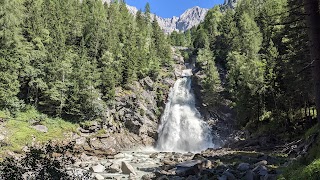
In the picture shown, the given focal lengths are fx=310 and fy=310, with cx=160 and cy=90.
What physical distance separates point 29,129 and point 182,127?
87.2 feet

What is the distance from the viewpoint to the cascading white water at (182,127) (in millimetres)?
53531

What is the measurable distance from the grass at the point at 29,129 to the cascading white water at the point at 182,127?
55.1 feet

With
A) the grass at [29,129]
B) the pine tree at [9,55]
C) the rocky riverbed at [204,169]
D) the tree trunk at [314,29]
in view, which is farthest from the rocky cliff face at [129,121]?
the tree trunk at [314,29]

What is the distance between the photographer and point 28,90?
1842 inches

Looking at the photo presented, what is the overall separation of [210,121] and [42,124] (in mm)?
29735

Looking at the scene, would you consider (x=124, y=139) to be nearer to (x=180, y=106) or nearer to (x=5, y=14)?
(x=180, y=106)

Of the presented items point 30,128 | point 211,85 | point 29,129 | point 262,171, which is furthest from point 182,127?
point 262,171

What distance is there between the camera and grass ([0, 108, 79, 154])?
3682cm

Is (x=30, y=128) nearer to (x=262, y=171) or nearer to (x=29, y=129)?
(x=29, y=129)

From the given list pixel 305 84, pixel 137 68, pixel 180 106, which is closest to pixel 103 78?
pixel 137 68

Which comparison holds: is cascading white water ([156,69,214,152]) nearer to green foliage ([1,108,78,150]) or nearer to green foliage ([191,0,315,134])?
green foliage ([191,0,315,134])

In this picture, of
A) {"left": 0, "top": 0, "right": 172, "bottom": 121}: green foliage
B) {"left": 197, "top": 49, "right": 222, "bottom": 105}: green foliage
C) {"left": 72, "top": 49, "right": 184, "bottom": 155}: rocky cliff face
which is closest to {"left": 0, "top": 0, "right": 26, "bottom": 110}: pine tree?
{"left": 0, "top": 0, "right": 172, "bottom": 121}: green foliage

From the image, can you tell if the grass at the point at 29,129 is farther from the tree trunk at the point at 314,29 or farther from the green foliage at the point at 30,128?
the tree trunk at the point at 314,29

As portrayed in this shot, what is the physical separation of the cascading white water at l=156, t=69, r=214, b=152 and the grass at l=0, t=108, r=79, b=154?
16.8 m
